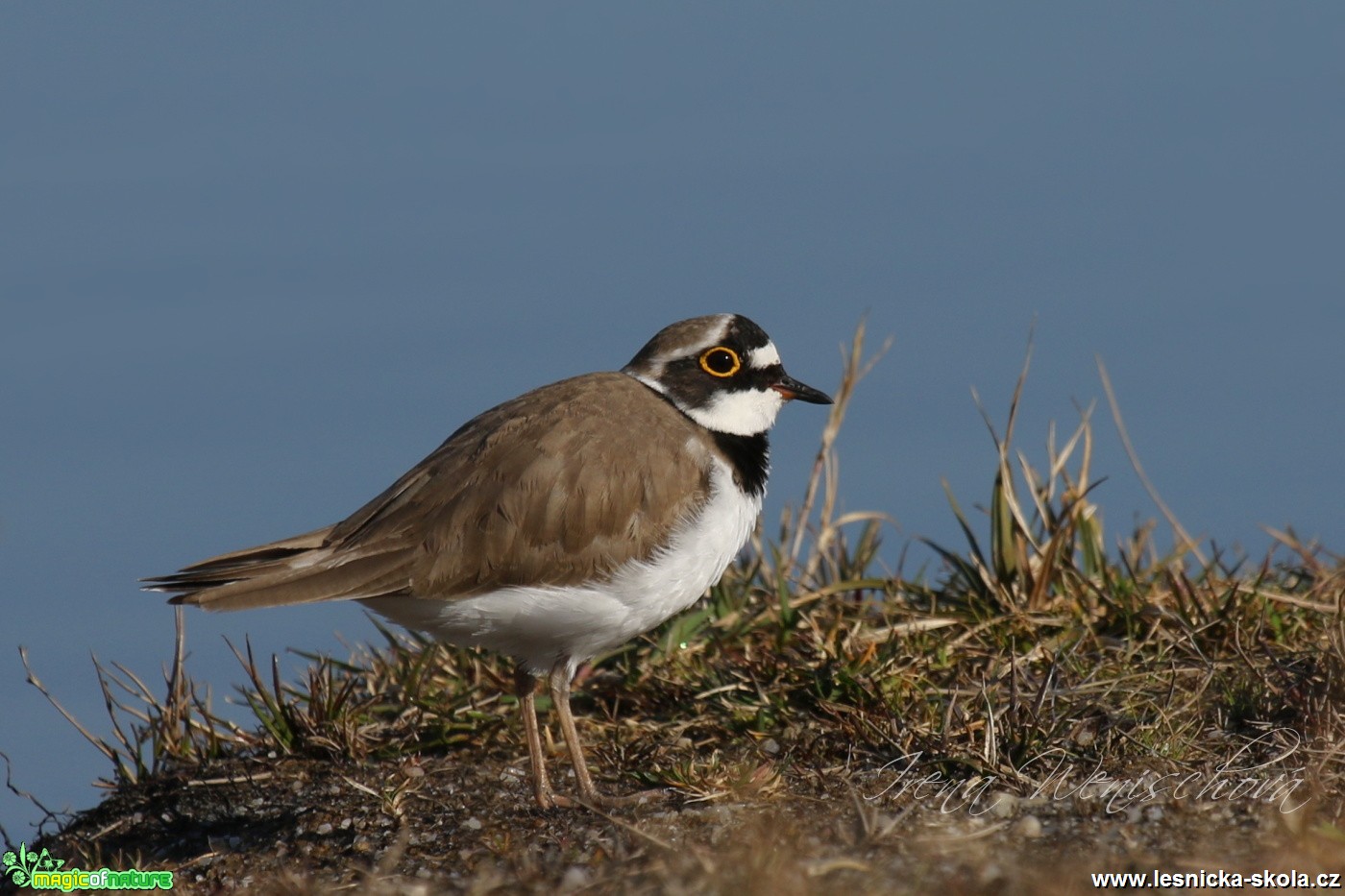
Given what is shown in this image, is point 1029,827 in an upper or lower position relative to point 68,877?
lower

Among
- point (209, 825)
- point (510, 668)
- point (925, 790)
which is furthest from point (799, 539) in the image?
point (209, 825)

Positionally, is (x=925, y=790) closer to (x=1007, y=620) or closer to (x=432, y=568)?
(x=1007, y=620)

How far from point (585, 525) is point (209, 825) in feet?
6.26

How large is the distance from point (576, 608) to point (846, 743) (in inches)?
46.6

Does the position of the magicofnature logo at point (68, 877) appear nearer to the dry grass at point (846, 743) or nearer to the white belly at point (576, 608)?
the dry grass at point (846, 743)

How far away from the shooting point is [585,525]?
6191mm

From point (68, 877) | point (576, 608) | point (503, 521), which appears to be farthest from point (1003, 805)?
point (68, 877)

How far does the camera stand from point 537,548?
6.16 metres

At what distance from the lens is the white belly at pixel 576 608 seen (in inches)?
240

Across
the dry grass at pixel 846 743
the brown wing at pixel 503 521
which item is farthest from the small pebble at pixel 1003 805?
the brown wing at pixel 503 521

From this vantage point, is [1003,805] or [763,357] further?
[763,357]

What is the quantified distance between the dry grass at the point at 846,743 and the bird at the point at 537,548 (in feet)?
1.47

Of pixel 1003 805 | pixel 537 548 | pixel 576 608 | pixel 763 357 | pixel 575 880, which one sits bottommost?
pixel 1003 805

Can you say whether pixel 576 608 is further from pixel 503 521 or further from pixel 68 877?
pixel 68 877
